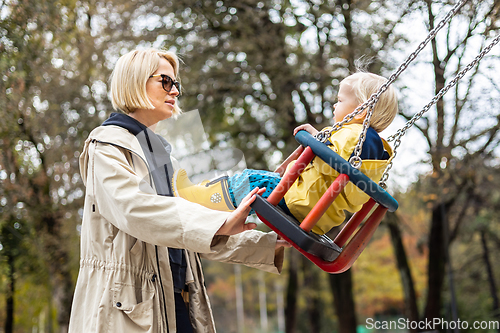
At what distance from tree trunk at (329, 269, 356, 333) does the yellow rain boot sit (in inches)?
325

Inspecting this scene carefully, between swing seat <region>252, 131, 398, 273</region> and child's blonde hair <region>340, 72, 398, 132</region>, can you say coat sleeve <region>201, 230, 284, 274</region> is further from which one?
child's blonde hair <region>340, 72, 398, 132</region>

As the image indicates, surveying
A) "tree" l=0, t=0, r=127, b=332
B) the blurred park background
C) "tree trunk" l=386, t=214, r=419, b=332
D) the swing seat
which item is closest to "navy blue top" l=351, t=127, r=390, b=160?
Answer: the swing seat

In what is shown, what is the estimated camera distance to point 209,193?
6.67ft

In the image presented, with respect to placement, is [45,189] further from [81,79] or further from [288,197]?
[288,197]

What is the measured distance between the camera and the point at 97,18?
961 cm

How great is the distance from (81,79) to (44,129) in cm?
119

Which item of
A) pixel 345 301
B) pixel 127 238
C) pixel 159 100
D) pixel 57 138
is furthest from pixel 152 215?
pixel 345 301

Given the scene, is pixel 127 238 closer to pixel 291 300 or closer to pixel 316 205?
pixel 316 205

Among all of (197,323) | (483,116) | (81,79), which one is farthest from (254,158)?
(197,323)

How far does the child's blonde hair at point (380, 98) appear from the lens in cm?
224

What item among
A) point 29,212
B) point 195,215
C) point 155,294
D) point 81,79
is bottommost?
point 155,294

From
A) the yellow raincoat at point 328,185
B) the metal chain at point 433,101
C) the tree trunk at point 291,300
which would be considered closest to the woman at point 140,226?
the yellow raincoat at point 328,185

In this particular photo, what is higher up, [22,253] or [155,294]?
[22,253]

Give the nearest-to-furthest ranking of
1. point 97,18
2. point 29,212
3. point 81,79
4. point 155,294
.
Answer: point 155,294 < point 29,212 < point 81,79 < point 97,18
